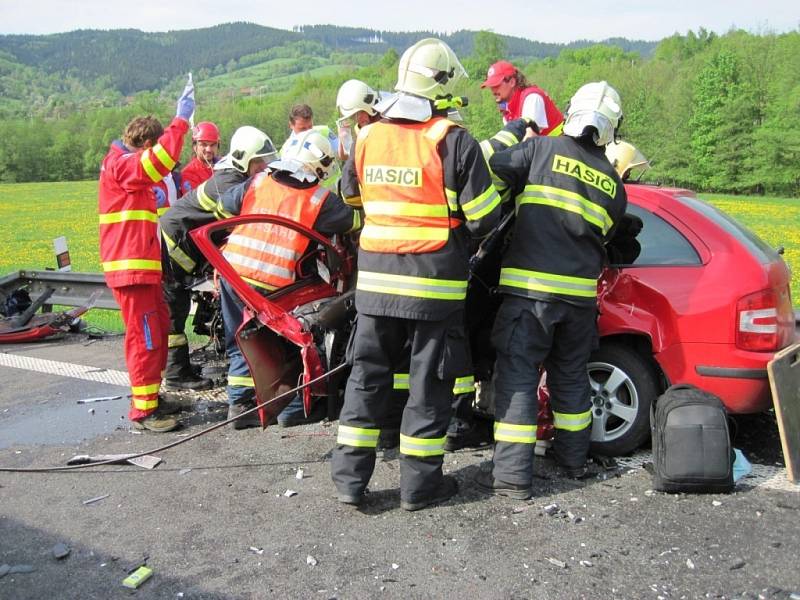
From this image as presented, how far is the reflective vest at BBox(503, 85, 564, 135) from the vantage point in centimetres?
562

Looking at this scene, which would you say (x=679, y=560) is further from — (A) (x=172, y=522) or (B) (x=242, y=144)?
(B) (x=242, y=144)

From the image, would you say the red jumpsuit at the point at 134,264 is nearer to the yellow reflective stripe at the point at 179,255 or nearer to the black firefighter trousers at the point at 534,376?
the yellow reflective stripe at the point at 179,255

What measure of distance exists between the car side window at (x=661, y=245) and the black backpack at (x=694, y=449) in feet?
2.71

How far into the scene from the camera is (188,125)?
5172mm

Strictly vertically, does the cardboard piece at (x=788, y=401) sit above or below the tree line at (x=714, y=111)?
below

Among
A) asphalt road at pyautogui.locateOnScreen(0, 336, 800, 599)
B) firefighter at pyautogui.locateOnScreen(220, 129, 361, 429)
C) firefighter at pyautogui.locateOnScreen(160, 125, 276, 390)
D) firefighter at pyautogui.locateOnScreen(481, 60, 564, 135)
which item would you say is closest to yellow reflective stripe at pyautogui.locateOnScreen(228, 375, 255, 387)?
asphalt road at pyautogui.locateOnScreen(0, 336, 800, 599)

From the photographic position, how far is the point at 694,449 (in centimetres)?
387

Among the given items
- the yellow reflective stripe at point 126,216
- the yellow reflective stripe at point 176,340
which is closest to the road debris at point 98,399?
the yellow reflective stripe at point 176,340

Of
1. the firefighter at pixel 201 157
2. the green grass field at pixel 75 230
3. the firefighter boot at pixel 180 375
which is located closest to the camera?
the firefighter boot at pixel 180 375

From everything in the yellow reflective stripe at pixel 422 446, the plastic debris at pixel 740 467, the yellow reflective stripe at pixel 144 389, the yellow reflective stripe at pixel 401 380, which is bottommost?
the plastic debris at pixel 740 467

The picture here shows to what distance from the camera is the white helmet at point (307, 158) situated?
476 cm

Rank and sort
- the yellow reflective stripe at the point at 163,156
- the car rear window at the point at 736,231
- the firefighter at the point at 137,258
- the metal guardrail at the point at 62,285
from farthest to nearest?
the metal guardrail at the point at 62,285, the firefighter at the point at 137,258, the yellow reflective stripe at the point at 163,156, the car rear window at the point at 736,231

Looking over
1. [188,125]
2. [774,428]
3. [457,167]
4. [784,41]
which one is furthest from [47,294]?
[784,41]

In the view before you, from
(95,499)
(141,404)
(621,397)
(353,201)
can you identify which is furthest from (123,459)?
(621,397)
